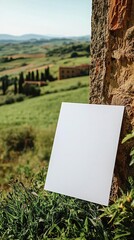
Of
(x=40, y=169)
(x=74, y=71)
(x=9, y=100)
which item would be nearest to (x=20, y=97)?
(x=9, y=100)

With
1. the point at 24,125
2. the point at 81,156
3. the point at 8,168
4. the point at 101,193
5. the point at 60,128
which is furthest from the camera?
the point at 24,125

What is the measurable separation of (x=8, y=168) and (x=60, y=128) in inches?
149

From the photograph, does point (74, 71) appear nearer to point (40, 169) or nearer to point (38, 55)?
point (38, 55)

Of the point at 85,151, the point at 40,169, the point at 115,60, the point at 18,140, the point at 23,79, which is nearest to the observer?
the point at 85,151

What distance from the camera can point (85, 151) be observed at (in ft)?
5.78

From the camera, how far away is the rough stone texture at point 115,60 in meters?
1.78

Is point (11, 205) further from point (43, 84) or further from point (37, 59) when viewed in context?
point (37, 59)

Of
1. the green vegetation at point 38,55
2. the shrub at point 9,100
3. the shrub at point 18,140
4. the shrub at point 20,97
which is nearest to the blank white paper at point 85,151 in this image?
the shrub at point 18,140

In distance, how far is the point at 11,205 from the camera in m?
1.96

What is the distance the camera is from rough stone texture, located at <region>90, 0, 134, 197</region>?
5.82 feet

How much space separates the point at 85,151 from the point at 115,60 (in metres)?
0.48

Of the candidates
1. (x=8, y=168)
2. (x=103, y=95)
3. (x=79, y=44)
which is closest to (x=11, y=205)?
(x=103, y=95)

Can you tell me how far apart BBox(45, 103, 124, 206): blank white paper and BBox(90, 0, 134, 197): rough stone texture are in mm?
119

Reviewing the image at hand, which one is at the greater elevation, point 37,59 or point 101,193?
point 101,193
